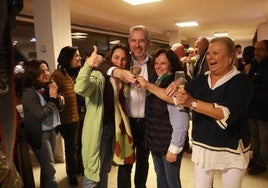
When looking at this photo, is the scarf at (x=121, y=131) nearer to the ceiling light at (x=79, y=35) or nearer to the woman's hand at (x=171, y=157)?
the woman's hand at (x=171, y=157)

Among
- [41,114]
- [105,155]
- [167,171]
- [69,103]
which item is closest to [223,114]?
[167,171]

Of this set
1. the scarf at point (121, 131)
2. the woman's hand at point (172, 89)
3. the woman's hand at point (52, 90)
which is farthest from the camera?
the woman's hand at point (52, 90)

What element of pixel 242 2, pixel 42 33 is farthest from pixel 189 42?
pixel 42 33

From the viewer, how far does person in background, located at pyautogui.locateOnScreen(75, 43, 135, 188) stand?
5.26 ft

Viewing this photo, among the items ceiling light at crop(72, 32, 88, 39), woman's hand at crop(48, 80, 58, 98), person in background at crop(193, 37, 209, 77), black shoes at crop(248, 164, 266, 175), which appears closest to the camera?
woman's hand at crop(48, 80, 58, 98)

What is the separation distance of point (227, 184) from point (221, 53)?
748mm

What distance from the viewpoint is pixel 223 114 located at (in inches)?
49.9

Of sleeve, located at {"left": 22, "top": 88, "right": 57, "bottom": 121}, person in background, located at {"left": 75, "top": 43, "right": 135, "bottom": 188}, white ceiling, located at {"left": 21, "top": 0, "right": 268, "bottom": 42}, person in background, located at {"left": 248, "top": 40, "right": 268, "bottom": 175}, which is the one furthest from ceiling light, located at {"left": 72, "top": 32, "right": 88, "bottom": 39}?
person in background, located at {"left": 75, "top": 43, "right": 135, "bottom": 188}

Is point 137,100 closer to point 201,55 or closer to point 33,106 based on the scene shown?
point 33,106

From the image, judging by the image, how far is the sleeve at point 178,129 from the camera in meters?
1.51

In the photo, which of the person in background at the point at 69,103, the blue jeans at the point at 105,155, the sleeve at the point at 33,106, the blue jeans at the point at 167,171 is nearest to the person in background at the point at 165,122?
the blue jeans at the point at 167,171

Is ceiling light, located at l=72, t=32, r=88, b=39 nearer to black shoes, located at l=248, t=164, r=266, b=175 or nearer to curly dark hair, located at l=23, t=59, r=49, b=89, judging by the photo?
curly dark hair, located at l=23, t=59, r=49, b=89

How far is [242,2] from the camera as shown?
4.81 m

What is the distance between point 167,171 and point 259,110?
1520mm
